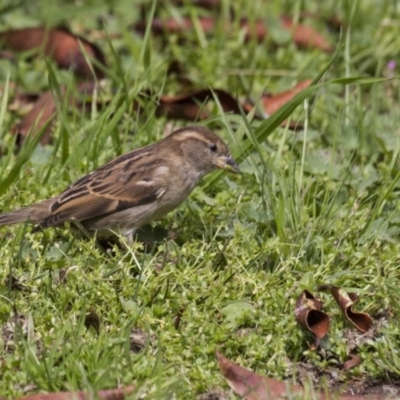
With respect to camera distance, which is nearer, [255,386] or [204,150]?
[255,386]

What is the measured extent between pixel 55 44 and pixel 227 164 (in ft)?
9.39

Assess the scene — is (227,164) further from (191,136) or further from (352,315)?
(352,315)

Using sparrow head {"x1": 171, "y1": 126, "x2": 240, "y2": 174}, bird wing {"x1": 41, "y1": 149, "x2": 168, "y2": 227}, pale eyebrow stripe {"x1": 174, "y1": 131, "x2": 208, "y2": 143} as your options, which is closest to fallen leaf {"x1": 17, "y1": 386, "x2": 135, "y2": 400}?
bird wing {"x1": 41, "y1": 149, "x2": 168, "y2": 227}

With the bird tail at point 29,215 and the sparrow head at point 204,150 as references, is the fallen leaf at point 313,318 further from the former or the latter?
the bird tail at point 29,215

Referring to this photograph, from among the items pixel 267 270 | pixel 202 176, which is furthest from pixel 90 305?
pixel 202 176

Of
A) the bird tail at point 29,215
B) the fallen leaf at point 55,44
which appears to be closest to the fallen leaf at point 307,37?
the fallen leaf at point 55,44

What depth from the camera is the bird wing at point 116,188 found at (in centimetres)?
627

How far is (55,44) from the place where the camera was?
28.8 feet

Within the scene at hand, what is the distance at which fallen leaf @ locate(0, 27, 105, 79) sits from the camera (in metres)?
8.66

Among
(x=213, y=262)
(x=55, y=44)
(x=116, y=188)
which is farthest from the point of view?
(x=55, y=44)

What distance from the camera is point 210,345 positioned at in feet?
16.5

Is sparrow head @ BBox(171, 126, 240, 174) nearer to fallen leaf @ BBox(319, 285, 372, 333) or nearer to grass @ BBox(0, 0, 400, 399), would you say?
grass @ BBox(0, 0, 400, 399)

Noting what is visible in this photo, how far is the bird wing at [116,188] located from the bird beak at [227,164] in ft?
1.16

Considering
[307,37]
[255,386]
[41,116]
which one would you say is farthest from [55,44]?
[255,386]
